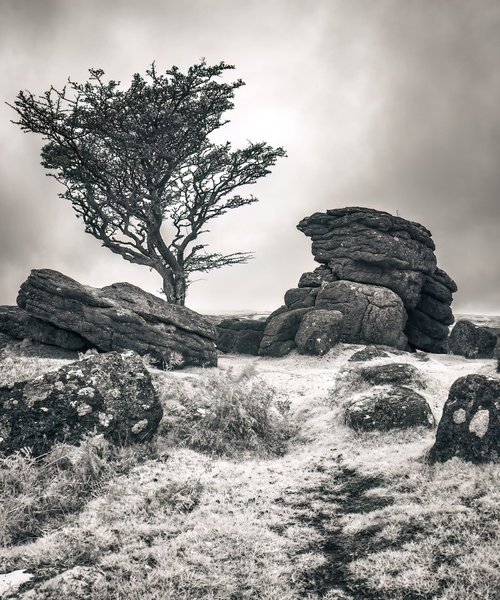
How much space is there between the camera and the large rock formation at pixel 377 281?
2747cm

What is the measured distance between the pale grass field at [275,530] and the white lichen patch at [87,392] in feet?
3.98

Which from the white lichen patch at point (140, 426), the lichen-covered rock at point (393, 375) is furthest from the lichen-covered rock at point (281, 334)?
the white lichen patch at point (140, 426)

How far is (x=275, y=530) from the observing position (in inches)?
237

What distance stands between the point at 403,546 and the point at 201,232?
28.9m

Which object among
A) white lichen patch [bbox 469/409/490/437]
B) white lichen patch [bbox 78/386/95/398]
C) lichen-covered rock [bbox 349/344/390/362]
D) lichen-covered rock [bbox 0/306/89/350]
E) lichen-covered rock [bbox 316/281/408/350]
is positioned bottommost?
white lichen patch [bbox 469/409/490/437]

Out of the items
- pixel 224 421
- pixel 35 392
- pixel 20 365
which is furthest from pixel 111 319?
pixel 35 392

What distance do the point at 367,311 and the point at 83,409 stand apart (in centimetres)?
2165

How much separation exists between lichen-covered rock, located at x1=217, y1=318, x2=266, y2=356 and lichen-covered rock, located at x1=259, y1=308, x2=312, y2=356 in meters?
1.18

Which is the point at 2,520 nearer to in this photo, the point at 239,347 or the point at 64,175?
the point at 239,347

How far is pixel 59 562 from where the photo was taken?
17.2 feet

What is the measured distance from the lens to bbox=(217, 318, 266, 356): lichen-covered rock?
1097 inches

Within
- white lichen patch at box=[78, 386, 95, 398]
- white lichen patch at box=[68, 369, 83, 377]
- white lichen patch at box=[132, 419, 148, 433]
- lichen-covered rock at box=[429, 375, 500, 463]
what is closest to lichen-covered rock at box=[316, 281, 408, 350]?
lichen-covered rock at box=[429, 375, 500, 463]

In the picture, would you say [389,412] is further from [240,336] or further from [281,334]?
[240,336]

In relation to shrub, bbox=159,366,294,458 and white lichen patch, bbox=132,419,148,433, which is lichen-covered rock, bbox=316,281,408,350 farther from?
white lichen patch, bbox=132,419,148,433
